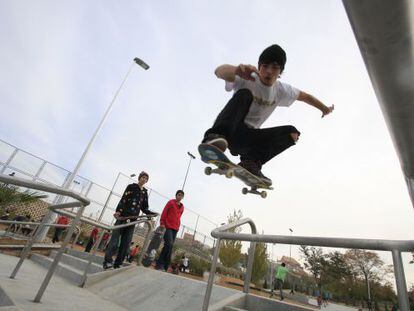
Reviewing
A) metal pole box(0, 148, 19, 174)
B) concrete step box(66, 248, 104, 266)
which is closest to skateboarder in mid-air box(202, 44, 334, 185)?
concrete step box(66, 248, 104, 266)

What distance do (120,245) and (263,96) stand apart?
366cm

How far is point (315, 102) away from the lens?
3.78m

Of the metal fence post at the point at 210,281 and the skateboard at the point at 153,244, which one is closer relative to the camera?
the metal fence post at the point at 210,281

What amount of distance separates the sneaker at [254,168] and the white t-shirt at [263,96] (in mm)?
490

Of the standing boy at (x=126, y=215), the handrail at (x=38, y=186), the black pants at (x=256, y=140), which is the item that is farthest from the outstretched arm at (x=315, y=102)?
the standing boy at (x=126, y=215)

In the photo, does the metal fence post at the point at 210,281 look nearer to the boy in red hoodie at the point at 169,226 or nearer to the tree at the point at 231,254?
the boy in red hoodie at the point at 169,226

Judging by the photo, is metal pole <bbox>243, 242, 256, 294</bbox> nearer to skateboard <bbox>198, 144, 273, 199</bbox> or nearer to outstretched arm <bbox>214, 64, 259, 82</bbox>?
skateboard <bbox>198, 144, 273, 199</bbox>

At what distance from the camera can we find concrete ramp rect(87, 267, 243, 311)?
10.7 ft

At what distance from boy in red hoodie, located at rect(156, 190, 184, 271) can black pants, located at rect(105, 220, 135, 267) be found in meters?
0.92

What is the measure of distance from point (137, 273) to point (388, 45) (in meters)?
4.67

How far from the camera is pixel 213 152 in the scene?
3.11 meters

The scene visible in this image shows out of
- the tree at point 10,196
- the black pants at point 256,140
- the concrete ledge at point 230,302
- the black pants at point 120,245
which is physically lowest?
the concrete ledge at point 230,302

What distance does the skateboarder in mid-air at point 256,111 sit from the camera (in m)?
3.13

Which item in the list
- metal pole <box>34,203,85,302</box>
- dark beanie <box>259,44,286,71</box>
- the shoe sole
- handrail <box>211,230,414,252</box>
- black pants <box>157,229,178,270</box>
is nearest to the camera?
handrail <box>211,230,414,252</box>
